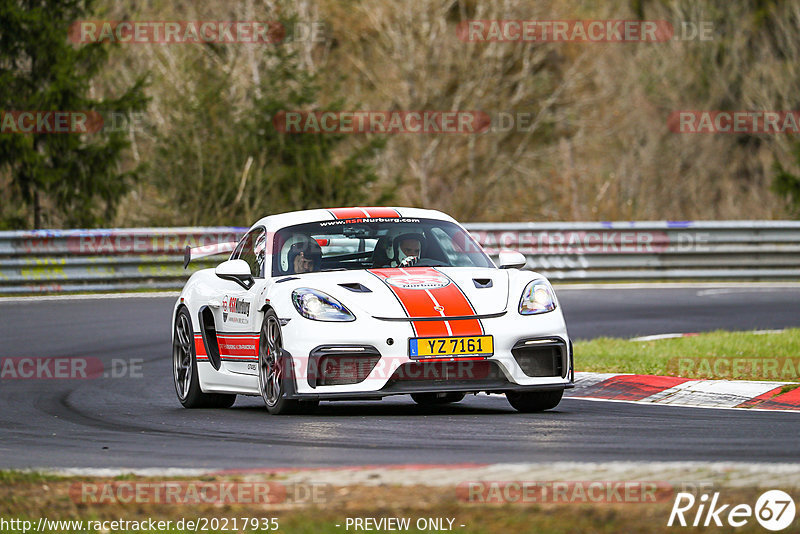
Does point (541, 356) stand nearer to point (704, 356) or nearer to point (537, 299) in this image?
point (537, 299)

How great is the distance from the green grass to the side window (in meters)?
2.93

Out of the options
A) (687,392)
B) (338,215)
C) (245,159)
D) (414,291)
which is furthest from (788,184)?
(414,291)

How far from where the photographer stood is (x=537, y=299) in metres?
9.17

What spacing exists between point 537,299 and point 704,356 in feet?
11.3

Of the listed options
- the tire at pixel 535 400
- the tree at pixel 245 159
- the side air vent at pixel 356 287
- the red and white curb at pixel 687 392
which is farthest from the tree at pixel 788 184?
the side air vent at pixel 356 287

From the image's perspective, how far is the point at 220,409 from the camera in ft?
34.2

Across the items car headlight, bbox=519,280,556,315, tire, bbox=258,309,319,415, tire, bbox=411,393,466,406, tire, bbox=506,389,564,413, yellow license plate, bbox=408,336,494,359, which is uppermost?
car headlight, bbox=519,280,556,315

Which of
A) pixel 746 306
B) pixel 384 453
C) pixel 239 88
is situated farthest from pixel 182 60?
pixel 384 453

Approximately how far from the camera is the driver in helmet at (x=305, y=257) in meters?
9.66

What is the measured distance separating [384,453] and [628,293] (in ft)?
48.2

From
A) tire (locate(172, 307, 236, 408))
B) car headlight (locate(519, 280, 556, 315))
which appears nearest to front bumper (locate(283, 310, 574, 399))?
car headlight (locate(519, 280, 556, 315))

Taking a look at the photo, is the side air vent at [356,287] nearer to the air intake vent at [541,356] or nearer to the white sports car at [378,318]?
the white sports car at [378,318]

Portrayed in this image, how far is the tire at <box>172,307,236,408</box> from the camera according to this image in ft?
34.6

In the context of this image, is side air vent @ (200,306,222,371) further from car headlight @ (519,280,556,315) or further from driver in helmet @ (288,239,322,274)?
car headlight @ (519,280,556,315)
